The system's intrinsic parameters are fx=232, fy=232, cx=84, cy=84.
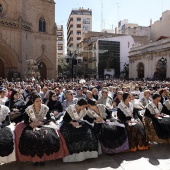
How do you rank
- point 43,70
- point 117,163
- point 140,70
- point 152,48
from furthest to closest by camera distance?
point 140,70, point 152,48, point 43,70, point 117,163

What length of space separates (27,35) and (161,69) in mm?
20129

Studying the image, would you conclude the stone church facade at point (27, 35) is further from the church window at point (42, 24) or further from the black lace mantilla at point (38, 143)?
the black lace mantilla at point (38, 143)

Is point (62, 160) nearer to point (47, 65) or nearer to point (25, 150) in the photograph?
point (25, 150)

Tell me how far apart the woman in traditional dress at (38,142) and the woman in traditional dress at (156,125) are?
2.32m

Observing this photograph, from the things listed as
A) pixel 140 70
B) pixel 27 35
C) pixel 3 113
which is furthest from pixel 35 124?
pixel 140 70

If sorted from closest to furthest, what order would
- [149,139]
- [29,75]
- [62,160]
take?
[62,160] < [149,139] < [29,75]

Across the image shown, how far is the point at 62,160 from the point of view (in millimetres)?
→ 5289

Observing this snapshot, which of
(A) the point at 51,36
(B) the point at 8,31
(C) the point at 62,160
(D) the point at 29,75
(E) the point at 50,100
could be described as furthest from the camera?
(A) the point at 51,36

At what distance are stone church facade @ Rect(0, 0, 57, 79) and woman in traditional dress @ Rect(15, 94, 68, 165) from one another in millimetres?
24767

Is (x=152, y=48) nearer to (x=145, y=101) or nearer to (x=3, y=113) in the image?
(x=145, y=101)

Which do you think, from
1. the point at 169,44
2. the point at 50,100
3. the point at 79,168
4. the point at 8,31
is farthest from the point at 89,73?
the point at 79,168

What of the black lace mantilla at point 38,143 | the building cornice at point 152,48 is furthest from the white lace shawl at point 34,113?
the building cornice at point 152,48

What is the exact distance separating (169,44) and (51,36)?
665 inches

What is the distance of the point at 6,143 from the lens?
15.7ft
